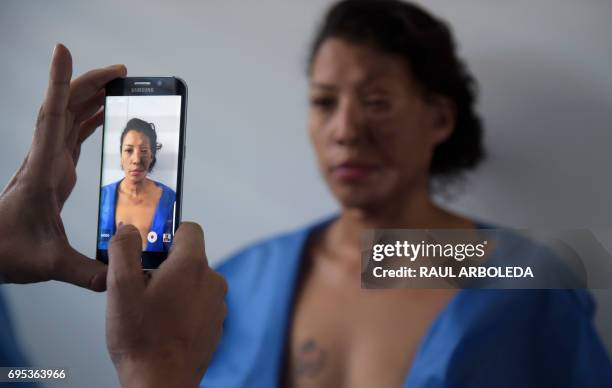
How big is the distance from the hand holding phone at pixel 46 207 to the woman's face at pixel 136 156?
8 centimetres

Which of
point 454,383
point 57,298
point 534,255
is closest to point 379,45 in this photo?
point 534,255

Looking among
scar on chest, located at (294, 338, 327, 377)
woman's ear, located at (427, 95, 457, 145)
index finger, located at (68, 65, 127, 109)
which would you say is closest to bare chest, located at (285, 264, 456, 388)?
scar on chest, located at (294, 338, 327, 377)

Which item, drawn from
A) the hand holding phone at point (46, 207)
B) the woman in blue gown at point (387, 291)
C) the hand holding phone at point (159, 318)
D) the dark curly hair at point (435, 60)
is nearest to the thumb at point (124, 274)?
the hand holding phone at point (159, 318)

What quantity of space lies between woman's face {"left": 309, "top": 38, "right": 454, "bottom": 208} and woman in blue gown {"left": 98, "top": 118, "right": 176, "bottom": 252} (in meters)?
0.27

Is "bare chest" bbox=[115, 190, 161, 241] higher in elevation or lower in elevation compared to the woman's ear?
lower

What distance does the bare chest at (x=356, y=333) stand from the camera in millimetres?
892

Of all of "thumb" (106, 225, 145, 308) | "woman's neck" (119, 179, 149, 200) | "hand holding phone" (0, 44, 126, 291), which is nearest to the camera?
"thumb" (106, 225, 145, 308)

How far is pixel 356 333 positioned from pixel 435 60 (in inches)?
16.9

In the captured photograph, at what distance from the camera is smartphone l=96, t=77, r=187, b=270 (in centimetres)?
93

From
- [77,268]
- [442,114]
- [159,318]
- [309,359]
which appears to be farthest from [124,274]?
[442,114]

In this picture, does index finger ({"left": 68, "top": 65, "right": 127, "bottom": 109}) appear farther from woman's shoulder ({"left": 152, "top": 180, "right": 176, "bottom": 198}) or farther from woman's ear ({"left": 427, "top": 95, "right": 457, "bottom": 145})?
woman's ear ({"left": 427, "top": 95, "right": 457, "bottom": 145})

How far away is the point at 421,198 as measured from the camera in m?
0.93

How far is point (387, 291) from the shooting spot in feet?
3.00

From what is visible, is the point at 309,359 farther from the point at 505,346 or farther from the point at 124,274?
the point at 124,274
